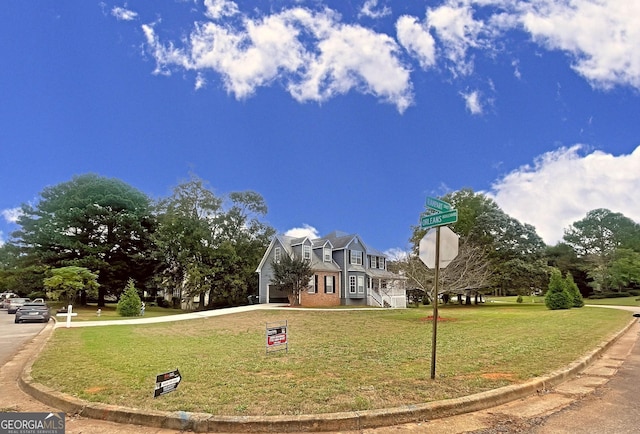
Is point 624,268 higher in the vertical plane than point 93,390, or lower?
higher

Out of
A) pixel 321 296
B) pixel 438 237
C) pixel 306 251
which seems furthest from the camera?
pixel 306 251

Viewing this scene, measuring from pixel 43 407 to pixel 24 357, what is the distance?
6.10 meters

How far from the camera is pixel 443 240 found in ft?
23.2

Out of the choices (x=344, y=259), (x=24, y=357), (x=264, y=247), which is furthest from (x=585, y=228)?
(x=24, y=357)

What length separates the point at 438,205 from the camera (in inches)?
275

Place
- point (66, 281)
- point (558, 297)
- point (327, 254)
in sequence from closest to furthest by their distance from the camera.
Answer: point (558, 297), point (66, 281), point (327, 254)

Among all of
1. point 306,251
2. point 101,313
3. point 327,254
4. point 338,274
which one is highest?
point 306,251

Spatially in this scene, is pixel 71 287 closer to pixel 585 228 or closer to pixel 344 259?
pixel 344 259

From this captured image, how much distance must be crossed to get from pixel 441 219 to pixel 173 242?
34335 millimetres

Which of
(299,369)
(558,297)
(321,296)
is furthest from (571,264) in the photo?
(299,369)

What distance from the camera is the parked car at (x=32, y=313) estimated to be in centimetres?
2273

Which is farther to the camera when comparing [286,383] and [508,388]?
[286,383]

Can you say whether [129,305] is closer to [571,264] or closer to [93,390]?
[93,390]

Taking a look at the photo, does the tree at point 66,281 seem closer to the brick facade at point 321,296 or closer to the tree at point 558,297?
the brick facade at point 321,296
